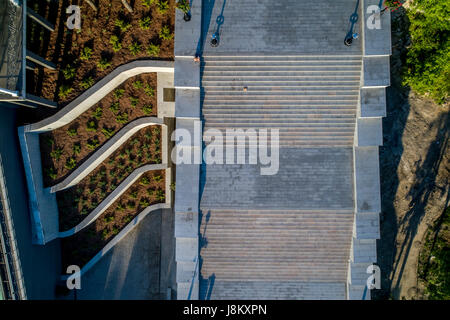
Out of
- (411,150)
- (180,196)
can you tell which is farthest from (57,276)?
(411,150)

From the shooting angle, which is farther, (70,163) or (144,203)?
(144,203)

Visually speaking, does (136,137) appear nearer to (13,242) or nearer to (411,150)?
(13,242)

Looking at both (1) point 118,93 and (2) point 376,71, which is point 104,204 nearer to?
(1) point 118,93

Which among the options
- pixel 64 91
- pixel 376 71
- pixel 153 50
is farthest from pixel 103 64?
pixel 376 71

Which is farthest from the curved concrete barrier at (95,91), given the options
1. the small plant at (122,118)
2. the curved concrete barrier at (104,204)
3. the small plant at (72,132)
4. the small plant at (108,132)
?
the curved concrete barrier at (104,204)
